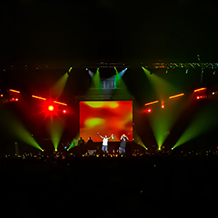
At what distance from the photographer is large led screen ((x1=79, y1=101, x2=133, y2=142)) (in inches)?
361

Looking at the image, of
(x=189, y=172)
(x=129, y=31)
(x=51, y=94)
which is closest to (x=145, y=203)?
(x=189, y=172)

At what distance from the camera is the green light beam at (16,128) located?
26.6ft

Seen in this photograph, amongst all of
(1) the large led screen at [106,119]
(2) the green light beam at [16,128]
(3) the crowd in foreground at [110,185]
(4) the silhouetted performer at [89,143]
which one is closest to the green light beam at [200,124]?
(1) the large led screen at [106,119]

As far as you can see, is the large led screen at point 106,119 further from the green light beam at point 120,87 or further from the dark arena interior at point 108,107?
the green light beam at point 120,87

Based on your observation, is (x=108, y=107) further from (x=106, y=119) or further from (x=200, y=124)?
(x=200, y=124)

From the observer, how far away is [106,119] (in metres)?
9.25

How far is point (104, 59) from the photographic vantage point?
18.1 ft

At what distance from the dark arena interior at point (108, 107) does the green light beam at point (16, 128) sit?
5cm

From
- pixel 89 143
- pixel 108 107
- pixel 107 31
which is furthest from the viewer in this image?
pixel 108 107

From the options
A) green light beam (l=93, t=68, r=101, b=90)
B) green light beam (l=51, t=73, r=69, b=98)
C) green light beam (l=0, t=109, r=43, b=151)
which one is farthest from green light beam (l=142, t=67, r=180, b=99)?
green light beam (l=0, t=109, r=43, b=151)

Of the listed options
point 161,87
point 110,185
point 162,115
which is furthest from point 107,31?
point 162,115

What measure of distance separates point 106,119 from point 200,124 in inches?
181

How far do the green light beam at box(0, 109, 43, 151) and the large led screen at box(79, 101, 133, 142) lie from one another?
2.51 m

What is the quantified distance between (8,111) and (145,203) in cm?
772
